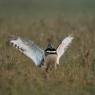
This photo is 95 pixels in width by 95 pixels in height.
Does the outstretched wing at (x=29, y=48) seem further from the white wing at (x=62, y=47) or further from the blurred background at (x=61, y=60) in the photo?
the white wing at (x=62, y=47)

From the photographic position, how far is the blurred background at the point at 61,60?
998 centimetres

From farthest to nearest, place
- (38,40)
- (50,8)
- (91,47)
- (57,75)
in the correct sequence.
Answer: (50,8)
(38,40)
(91,47)
(57,75)

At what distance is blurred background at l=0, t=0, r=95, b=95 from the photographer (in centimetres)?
998

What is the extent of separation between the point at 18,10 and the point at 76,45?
39.3 ft

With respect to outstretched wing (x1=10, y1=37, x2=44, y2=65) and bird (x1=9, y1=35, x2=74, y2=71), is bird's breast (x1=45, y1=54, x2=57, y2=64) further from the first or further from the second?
outstretched wing (x1=10, y1=37, x2=44, y2=65)

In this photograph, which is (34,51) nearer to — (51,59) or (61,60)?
(51,59)

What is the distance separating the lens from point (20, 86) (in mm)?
9969

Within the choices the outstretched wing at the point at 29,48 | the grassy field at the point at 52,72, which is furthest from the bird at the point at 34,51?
the grassy field at the point at 52,72

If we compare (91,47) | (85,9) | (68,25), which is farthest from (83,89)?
(85,9)

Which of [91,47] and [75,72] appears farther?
[91,47]

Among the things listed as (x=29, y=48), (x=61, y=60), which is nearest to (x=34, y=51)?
(x=29, y=48)

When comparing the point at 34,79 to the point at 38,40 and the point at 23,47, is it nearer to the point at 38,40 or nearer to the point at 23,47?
the point at 23,47

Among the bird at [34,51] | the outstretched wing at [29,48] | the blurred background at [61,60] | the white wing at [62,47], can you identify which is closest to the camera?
the blurred background at [61,60]

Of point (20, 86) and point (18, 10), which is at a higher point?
point (18, 10)
